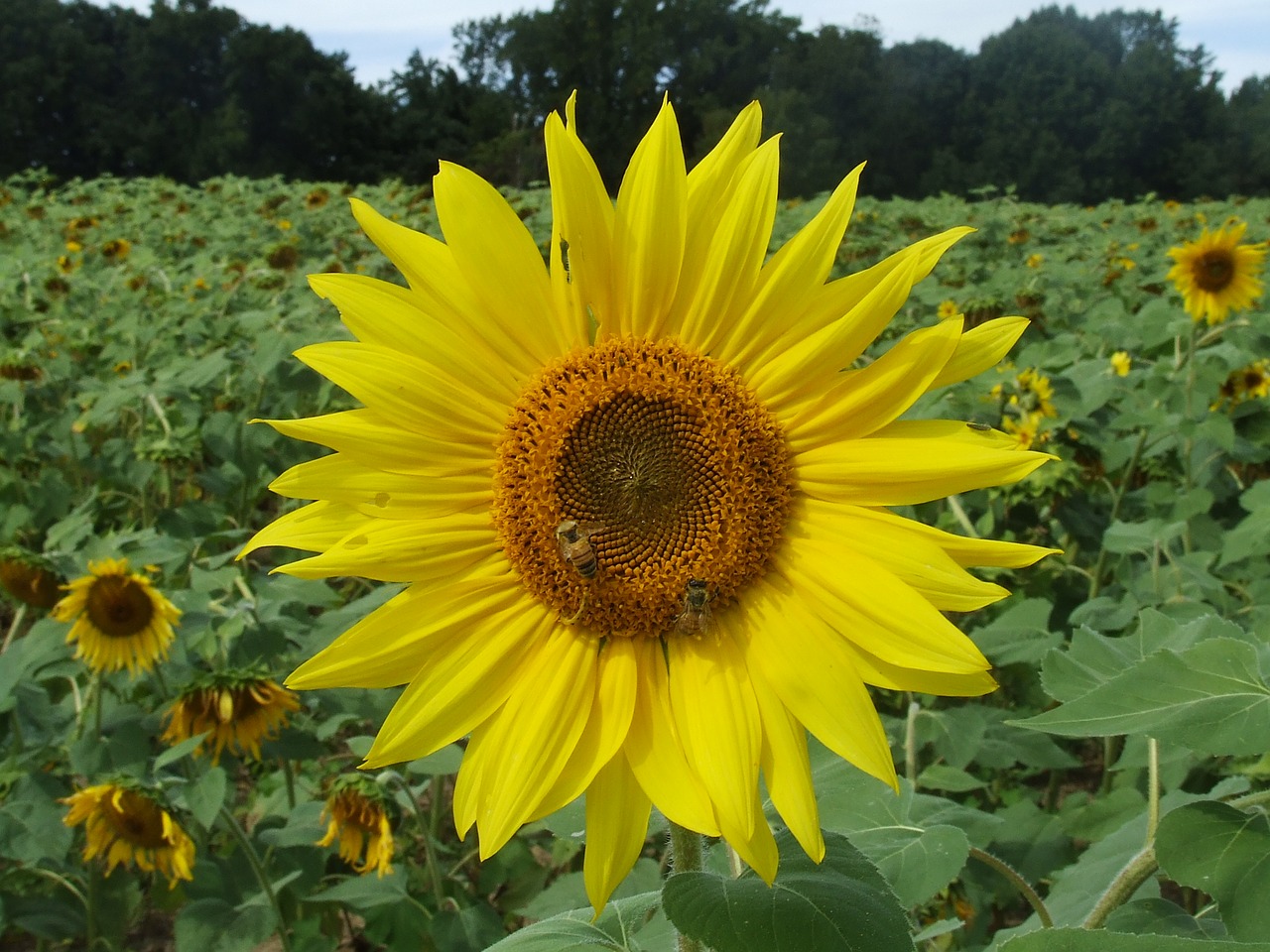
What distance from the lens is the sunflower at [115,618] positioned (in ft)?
8.09

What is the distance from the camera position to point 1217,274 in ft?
14.4

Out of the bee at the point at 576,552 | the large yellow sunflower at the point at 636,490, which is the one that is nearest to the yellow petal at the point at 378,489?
the large yellow sunflower at the point at 636,490

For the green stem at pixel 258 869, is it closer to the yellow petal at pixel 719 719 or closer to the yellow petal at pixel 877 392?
the yellow petal at pixel 719 719

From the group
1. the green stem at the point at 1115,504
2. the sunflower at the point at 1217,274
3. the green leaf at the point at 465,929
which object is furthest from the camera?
the sunflower at the point at 1217,274

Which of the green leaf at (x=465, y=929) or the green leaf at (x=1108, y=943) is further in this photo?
the green leaf at (x=465, y=929)

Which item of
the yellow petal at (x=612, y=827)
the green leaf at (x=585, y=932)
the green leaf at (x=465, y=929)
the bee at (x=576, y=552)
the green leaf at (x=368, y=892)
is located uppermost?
the bee at (x=576, y=552)

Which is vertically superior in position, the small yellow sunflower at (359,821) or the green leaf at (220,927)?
the small yellow sunflower at (359,821)

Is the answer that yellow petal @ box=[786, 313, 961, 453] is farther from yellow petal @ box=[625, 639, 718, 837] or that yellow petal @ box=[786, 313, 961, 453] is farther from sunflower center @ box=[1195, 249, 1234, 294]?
sunflower center @ box=[1195, 249, 1234, 294]

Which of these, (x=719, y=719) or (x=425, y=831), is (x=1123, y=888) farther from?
(x=425, y=831)

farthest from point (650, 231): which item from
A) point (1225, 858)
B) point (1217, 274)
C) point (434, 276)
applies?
point (1217, 274)

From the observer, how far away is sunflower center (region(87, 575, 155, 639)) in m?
2.47

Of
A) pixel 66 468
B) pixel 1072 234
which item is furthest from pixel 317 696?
pixel 1072 234

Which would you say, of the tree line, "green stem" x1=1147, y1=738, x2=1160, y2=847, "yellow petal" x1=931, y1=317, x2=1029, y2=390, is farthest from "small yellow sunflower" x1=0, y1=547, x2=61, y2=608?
the tree line

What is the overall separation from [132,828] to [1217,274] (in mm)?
4297
